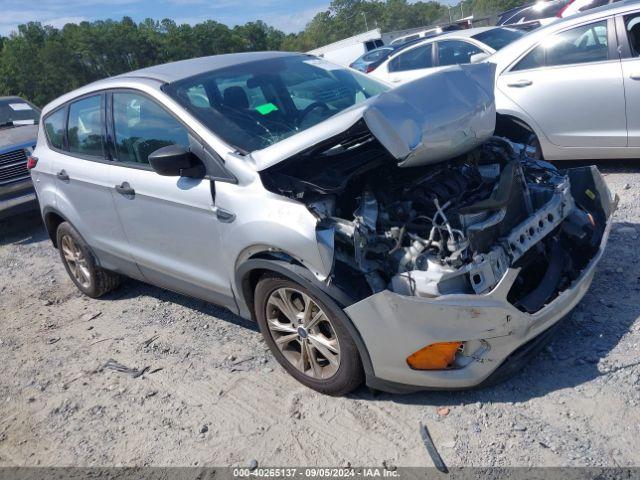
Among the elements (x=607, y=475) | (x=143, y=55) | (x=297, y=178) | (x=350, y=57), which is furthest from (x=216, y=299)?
(x=143, y=55)

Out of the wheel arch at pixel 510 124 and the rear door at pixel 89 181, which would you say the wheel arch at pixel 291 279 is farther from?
the wheel arch at pixel 510 124

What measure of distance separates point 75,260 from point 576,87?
5.02m

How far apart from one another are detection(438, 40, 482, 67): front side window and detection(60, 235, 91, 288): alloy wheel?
6.39m

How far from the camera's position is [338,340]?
10.3ft

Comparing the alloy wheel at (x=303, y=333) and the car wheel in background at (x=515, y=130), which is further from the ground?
the car wheel in background at (x=515, y=130)

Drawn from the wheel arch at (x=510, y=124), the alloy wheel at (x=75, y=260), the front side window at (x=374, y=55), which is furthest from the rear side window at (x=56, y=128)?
the front side window at (x=374, y=55)

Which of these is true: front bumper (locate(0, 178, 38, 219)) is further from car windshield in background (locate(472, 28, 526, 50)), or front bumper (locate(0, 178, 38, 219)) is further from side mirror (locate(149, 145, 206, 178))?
car windshield in background (locate(472, 28, 526, 50))

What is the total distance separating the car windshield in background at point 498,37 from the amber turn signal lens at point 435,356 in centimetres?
771

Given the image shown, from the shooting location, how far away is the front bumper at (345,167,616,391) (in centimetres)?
282

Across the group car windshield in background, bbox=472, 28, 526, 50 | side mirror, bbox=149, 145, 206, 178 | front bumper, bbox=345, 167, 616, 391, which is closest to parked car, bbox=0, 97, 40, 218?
side mirror, bbox=149, 145, 206, 178

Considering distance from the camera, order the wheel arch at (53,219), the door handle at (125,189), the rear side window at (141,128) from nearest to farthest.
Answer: the rear side window at (141,128), the door handle at (125,189), the wheel arch at (53,219)

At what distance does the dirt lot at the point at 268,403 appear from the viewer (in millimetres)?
2854

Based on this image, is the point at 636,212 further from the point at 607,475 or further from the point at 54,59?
the point at 54,59

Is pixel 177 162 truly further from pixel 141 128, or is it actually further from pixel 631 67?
pixel 631 67
